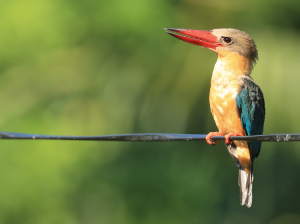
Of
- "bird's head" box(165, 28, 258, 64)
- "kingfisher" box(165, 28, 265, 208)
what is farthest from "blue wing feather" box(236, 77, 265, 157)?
"bird's head" box(165, 28, 258, 64)

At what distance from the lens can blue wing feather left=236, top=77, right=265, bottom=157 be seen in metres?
3.33

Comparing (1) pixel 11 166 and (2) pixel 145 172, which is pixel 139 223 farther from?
(1) pixel 11 166

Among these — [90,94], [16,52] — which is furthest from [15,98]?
[90,94]

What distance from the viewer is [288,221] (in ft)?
25.6

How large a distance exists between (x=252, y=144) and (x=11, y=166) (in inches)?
229

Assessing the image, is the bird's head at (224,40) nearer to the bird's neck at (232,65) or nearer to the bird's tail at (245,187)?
the bird's neck at (232,65)

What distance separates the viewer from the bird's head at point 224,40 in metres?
3.55

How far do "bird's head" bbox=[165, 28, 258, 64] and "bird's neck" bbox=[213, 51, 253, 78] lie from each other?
1.0 inches

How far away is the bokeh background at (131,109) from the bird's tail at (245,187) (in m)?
1.93

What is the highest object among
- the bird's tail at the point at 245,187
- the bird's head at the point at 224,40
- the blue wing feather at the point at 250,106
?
the bird's head at the point at 224,40

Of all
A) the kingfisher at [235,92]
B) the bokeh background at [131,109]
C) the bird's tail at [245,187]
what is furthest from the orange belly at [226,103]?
the bokeh background at [131,109]

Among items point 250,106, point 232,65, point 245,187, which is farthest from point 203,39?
point 245,187

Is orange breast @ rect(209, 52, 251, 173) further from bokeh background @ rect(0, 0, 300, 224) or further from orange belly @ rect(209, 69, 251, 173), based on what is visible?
bokeh background @ rect(0, 0, 300, 224)

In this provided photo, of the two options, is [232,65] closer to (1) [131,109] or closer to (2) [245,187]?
(2) [245,187]
